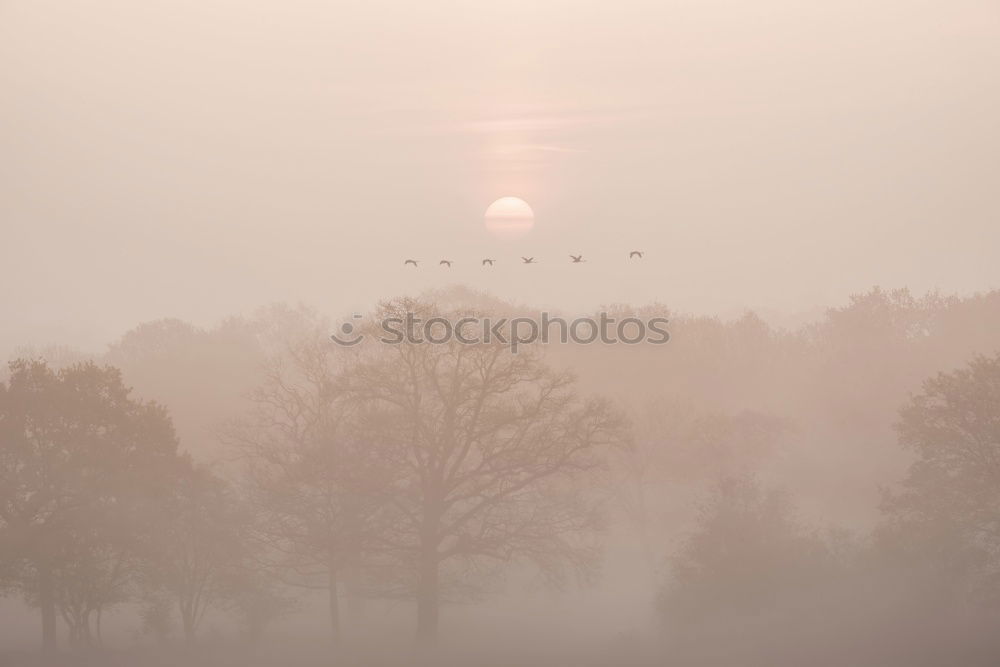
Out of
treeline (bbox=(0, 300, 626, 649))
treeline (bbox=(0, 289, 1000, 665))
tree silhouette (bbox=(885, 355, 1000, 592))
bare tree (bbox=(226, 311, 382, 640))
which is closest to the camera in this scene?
treeline (bbox=(0, 289, 1000, 665))

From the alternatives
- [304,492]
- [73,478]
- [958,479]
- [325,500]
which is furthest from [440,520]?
[958,479]

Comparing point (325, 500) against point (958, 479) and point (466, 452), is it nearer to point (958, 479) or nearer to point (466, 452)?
point (466, 452)

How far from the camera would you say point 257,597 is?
37219 mm

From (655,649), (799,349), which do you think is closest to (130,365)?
(799,349)

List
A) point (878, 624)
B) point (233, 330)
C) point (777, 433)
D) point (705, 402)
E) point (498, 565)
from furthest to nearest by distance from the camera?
point (233, 330)
point (705, 402)
point (777, 433)
point (498, 565)
point (878, 624)

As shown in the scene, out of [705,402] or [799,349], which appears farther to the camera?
[799,349]

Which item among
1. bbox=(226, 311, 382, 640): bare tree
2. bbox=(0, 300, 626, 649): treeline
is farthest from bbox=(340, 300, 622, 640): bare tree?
bbox=(226, 311, 382, 640): bare tree

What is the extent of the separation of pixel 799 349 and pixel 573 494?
5079cm

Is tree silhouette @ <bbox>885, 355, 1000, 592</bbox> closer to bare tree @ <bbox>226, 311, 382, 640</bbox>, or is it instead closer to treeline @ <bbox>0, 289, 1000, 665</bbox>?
treeline @ <bbox>0, 289, 1000, 665</bbox>

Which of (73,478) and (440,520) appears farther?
(440,520)

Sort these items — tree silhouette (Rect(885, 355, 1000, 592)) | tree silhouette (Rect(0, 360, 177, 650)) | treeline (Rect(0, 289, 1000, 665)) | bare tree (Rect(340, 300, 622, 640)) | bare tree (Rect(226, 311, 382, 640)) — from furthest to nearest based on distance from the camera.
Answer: bare tree (Rect(226, 311, 382, 640)) → bare tree (Rect(340, 300, 622, 640)) → tree silhouette (Rect(885, 355, 1000, 592)) → treeline (Rect(0, 289, 1000, 665)) → tree silhouette (Rect(0, 360, 177, 650))

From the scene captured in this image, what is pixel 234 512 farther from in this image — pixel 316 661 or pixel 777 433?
pixel 777 433

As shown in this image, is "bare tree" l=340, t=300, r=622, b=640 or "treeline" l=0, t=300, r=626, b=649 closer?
"treeline" l=0, t=300, r=626, b=649

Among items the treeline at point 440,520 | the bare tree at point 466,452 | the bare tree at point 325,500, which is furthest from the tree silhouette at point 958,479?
the bare tree at point 325,500
